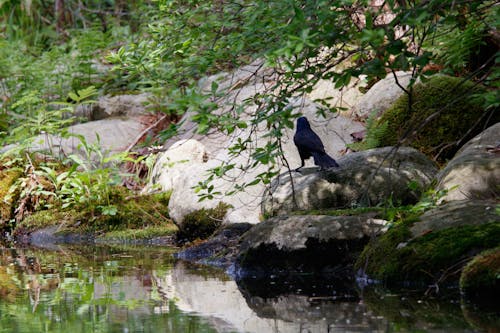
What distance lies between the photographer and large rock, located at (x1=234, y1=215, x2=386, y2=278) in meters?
6.62

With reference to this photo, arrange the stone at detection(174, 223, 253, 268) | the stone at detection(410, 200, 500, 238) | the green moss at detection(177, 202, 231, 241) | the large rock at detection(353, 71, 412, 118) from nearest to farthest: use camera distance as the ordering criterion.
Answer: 1. the stone at detection(410, 200, 500, 238)
2. the stone at detection(174, 223, 253, 268)
3. the green moss at detection(177, 202, 231, 241)
4. the large rock at detection(353, 71, 412, 118)

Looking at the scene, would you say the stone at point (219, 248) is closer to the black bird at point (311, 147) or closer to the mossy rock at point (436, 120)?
the black bird at point (311, 147)

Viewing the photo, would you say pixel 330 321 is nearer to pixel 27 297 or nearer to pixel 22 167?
pixel 27 297

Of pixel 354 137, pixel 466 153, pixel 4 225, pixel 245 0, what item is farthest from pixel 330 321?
pixel 4 225

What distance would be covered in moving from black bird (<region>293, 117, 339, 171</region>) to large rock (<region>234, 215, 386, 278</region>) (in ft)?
3.57

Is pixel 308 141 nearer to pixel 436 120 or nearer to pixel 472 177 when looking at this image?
pixel 472 177

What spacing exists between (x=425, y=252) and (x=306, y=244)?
3.98 feet

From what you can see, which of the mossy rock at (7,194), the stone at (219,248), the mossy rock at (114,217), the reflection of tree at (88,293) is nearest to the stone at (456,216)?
the reflection of tree at (88,293)

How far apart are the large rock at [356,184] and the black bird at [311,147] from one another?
21cm

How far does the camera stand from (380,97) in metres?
11.0

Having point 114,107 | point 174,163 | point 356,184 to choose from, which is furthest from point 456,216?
point 114,107

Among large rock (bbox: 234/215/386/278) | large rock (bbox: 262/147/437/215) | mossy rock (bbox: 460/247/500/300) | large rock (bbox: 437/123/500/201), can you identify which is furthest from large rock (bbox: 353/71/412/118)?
mossy rock (bbox: 460/247/500/300)

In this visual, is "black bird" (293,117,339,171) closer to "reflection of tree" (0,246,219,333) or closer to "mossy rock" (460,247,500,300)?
"reflection of tree" (0,246,219,333)

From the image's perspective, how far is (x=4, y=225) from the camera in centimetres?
1178
